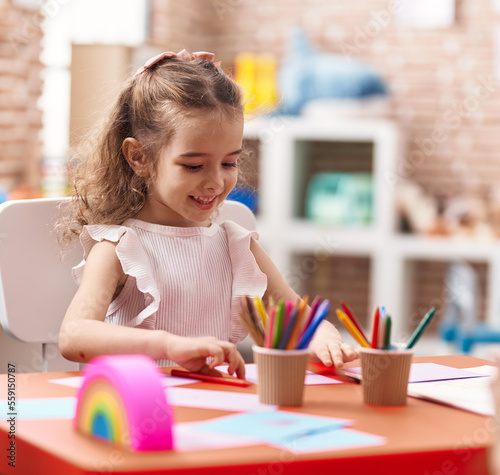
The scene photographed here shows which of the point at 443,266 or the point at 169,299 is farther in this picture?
the point at 443,266

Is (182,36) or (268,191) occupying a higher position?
(182,36)

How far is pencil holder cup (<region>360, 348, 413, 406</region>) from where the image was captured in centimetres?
85

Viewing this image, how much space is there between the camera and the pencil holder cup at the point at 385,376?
846 mm

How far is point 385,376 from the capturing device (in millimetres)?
849

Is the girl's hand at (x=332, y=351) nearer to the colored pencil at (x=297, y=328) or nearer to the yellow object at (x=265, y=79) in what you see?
the colored pencil at (x=297, y=328)

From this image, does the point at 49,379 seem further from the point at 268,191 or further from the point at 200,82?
the point at 268,191

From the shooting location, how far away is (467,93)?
429cm

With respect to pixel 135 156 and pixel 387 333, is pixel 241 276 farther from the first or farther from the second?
pixel 387 333

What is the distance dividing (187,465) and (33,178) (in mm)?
3122

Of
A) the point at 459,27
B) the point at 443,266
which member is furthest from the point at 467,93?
the point at 443,266

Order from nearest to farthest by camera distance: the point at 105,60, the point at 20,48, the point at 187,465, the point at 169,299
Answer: the point at 187,465 < the point at 169,299 < the point at 105,60 < the point at 20,48

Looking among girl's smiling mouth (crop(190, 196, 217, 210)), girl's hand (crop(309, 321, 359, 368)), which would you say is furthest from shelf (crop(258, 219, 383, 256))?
girl's hand (crop(309, 321, 359, 368))

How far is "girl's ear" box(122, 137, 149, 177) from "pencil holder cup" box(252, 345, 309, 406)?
1.85 feet

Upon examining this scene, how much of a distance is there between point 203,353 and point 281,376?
131 mm
